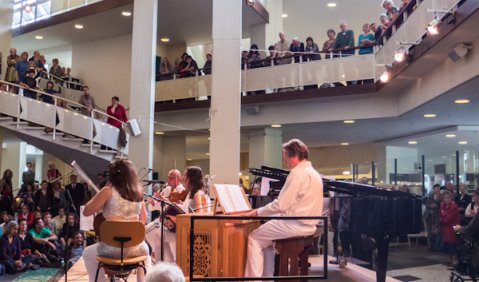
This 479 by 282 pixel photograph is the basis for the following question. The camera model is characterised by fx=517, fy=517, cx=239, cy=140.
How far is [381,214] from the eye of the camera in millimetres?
5840

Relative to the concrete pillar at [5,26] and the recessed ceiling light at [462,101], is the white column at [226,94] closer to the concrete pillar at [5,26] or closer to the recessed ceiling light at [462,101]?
the recessed ceiling light at [462,101]

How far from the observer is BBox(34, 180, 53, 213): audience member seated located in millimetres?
12398

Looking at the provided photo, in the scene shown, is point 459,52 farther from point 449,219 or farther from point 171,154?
point 171,154

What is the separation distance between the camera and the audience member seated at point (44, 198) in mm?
12398

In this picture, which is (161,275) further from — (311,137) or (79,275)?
(311,137)

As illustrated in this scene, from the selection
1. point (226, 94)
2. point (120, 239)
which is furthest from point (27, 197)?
point (120, 239)

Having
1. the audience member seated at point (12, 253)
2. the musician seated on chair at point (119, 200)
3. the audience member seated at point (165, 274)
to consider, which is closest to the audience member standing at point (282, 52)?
the audience member seated at point (12, 253)

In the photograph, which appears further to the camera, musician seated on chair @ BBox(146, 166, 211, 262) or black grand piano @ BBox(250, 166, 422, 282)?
musician seated on chair @ BBox(146, 166, 211, 262)

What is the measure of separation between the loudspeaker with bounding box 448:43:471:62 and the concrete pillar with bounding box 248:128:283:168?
723 cm

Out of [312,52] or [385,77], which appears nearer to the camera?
[385,77]

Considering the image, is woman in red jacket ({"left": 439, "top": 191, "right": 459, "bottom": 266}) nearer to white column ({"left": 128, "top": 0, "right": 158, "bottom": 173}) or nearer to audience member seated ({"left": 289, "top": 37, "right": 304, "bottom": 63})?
audience member seated ({"left": 289, "top": 37, "right": 304, "bottom": 63})

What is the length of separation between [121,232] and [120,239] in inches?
2.5

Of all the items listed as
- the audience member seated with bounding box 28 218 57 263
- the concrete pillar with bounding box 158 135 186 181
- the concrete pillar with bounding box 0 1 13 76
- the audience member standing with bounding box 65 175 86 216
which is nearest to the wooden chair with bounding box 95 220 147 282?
the audience member seated with bounding box 28 218 57 263

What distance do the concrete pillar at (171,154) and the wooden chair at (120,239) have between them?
12956mm
